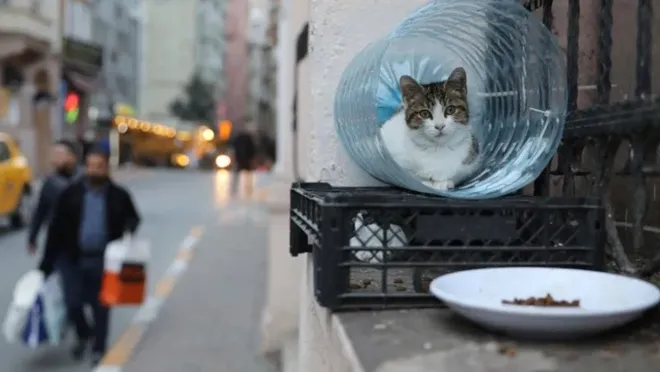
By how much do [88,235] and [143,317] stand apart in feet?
5.91

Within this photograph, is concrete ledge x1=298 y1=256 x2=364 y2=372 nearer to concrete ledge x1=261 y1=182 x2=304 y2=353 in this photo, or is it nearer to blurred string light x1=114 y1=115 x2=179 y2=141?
concrete ledge x1=261 y1=182 x2=304 y2=353

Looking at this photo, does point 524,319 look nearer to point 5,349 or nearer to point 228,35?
point 5,349

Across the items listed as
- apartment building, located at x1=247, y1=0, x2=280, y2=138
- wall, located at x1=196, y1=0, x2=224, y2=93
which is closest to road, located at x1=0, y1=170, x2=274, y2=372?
wall, located at x1=196, y1=0, x2=224, y2=93

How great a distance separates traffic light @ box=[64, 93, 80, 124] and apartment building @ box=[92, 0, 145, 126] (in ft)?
17.8

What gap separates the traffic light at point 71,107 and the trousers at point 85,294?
1185 inches

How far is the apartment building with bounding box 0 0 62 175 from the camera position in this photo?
Answer: 26.9 metres

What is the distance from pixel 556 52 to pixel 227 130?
186ft

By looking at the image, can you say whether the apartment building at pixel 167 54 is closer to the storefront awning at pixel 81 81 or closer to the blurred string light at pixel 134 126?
the blurred string light at pixel 134 126

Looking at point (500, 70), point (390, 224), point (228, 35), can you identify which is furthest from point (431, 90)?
point (228, 35)

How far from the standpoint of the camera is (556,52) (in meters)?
2.62

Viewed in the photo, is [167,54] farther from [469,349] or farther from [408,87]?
[469,349]

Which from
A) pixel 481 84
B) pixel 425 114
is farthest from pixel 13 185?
pixel 425 114

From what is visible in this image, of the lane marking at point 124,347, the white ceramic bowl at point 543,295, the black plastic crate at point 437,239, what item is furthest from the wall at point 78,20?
the white ceramic bowl at point 543,295

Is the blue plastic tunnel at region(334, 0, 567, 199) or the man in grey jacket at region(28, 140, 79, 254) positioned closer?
the blue plastic tunnel at region(334, 0, 567, 199)
